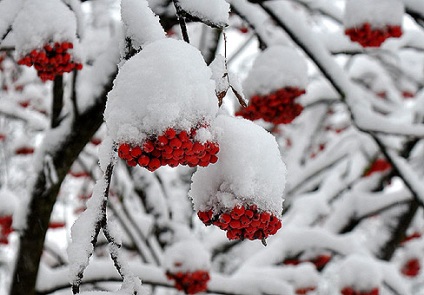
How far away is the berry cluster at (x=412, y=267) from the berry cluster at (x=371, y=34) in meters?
4.00

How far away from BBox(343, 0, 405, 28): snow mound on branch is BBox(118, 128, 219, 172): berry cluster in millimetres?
1531

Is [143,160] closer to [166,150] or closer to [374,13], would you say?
[166,150]

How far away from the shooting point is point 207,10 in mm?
1143

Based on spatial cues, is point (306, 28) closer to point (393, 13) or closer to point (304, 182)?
point (393, 13)

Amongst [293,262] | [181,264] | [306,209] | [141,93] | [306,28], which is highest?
[141,93]

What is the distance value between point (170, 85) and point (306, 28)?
141 cm

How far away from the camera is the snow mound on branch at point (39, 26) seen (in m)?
1.59

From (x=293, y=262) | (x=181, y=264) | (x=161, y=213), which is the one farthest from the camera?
(x=161, y=213)

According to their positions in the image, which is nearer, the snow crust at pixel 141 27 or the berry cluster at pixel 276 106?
the snow crust at pixel 141 27

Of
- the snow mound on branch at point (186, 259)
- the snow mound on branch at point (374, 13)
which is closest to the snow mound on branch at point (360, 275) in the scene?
the snow mound on branch at point (186, 259)

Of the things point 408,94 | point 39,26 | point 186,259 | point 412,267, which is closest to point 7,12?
point 39,26

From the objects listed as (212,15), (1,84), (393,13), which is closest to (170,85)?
(212,15)

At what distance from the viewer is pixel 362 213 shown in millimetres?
4340

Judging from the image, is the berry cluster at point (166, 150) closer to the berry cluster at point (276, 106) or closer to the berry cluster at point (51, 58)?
the berry cluster at point (51, 58)
